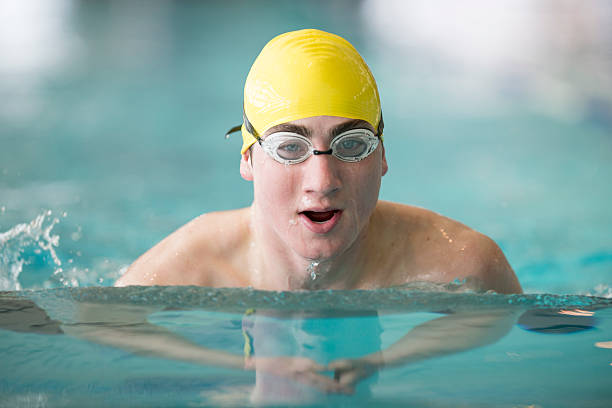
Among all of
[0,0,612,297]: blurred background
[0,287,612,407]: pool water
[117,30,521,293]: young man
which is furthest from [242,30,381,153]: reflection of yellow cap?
[0,0,612,297]: blurred background

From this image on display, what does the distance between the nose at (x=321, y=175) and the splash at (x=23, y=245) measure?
259 centimetres

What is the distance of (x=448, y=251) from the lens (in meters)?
2.73

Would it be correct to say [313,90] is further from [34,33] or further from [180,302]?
[34,33]

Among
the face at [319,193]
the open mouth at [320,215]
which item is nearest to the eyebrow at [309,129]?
the face at [319,193]

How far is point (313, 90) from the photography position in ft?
7.75

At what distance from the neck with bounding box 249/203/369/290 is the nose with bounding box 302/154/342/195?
311 mm

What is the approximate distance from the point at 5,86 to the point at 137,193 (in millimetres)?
3112

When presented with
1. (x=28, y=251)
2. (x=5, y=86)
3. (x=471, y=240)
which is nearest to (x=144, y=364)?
(x=471, y=240)

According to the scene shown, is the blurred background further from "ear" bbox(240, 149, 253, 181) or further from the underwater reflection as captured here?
the underwater reflection

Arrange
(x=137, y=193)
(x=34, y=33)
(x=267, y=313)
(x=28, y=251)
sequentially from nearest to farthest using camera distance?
(x=267, y=313) < (x=28, y=251) < (x=137, y=193) < (x=34, y=33)

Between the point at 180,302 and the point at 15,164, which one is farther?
the point at 15,164

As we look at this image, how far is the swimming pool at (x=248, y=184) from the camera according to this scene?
1770mm

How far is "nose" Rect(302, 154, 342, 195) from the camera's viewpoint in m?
2.28

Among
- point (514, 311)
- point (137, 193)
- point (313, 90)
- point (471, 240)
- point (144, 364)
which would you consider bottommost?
point (144, 364)
